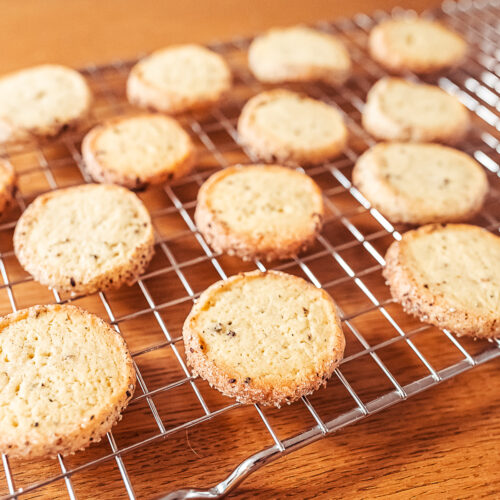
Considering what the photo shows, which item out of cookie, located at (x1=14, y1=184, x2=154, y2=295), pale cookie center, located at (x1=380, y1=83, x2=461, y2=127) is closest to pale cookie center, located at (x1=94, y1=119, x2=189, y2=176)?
cookie, located at (x1=14, y1=184, x2=154, y2=295)

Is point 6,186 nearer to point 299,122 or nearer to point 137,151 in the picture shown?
point 137,151

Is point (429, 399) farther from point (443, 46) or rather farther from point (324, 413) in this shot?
point (443, 46)

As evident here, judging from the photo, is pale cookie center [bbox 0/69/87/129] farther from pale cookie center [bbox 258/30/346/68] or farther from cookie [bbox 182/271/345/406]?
cookie [bbox 182/271/345/406]

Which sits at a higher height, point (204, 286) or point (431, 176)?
point (431, 176)

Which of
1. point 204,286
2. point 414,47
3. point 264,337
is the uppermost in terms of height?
point 414,47

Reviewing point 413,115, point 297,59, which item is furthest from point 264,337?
point 297,59

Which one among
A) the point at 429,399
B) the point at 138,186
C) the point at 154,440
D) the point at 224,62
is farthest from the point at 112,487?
the point at 224,62
